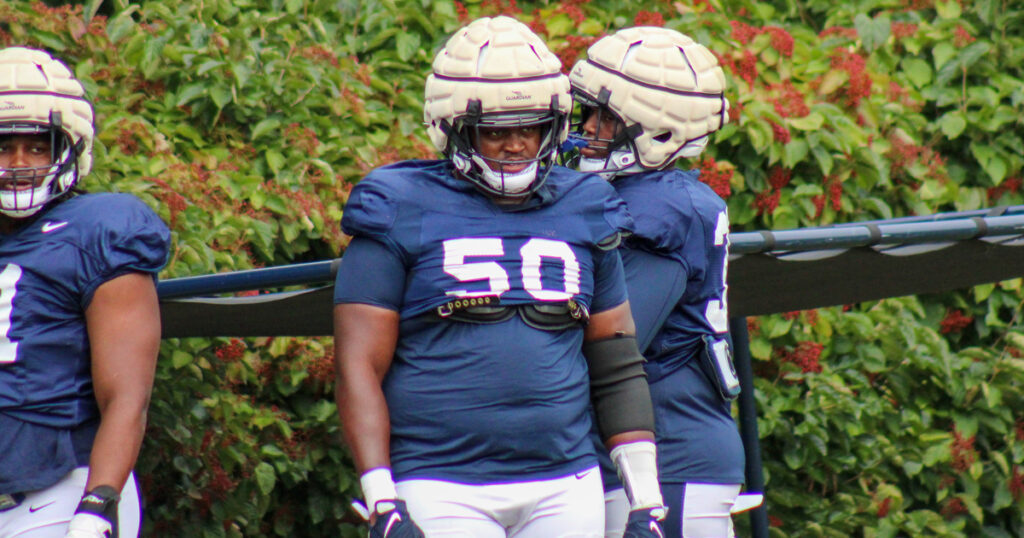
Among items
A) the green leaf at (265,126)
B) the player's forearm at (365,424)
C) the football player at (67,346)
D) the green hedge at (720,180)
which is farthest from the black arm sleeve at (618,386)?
the green leaf at (265,126)

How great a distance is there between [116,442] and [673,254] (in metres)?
1.23

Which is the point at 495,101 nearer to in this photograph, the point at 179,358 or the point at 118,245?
the point at 118,245

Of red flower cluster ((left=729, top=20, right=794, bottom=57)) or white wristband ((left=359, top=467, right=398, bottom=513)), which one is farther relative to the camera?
red flower cluster ((left=729, top=20, right=794, bottom=57))

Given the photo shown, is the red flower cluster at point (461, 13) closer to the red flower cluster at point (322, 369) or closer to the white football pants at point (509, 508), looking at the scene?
the red flower cluster at point (322, 369)

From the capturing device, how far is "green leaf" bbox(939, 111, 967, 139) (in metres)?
6.39

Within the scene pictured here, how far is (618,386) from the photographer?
9.64 ft

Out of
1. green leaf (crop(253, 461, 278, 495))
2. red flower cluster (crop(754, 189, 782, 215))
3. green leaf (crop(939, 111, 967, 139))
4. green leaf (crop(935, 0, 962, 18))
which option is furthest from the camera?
green leaf (crop(935, 0, 962, 18))

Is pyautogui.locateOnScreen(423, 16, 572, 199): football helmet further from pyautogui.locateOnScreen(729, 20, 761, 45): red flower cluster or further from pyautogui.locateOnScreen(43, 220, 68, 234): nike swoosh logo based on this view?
pyautogui.locateOnScreen(729, 20, 761, 45): red flower cluster

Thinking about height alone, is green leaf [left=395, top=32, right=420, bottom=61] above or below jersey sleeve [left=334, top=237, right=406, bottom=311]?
above

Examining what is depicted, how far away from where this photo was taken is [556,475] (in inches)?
110

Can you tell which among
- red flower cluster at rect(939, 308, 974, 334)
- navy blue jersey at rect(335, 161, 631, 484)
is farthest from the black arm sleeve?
red flower cluster at rect(939, 308, 974, 334)

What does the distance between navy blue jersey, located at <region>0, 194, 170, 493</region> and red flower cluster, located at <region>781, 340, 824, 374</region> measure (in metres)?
3.57

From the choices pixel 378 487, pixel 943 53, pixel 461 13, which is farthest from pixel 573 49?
pixel 378 487

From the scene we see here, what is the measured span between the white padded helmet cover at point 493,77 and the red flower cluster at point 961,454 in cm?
385
